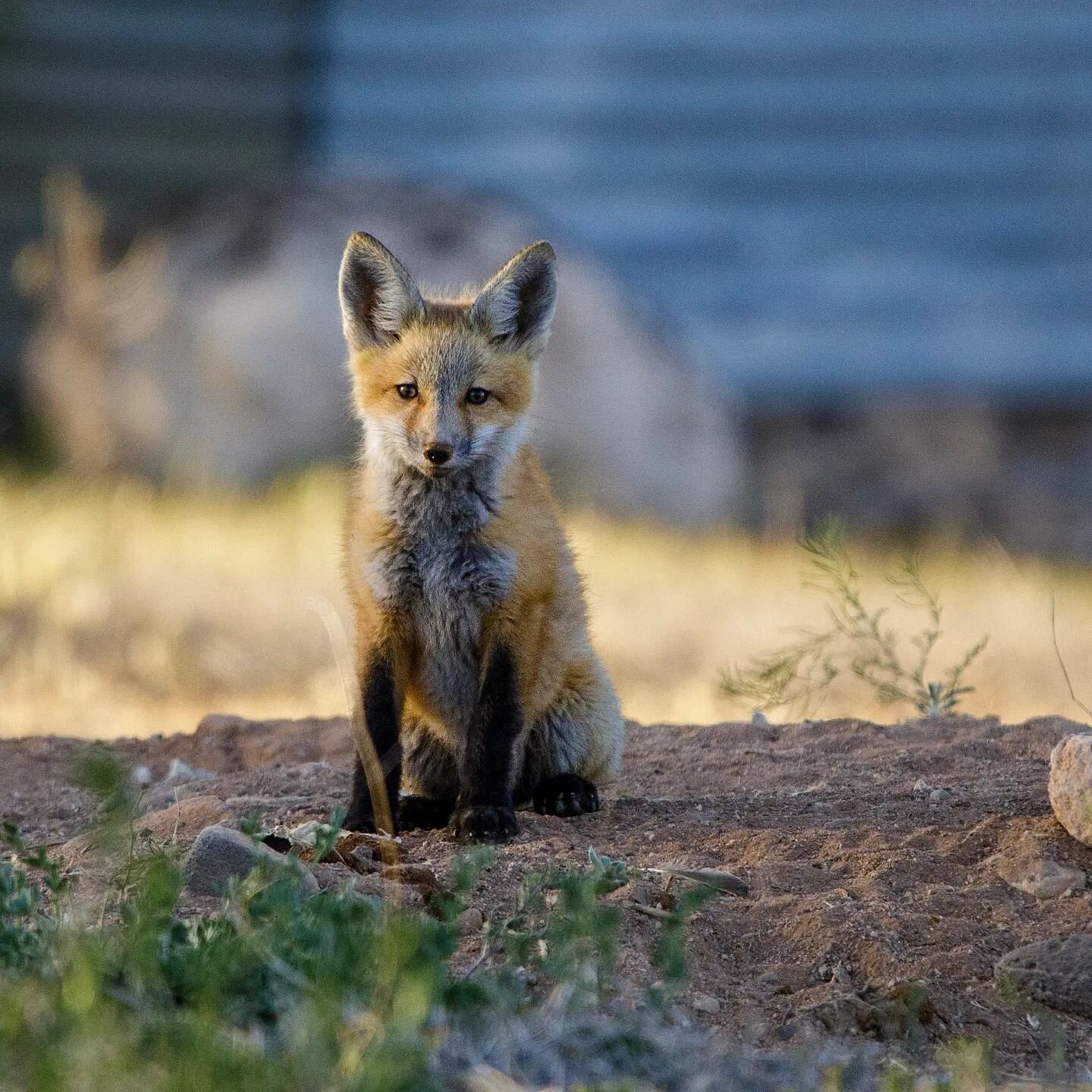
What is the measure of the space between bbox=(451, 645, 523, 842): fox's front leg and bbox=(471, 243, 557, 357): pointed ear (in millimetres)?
1088

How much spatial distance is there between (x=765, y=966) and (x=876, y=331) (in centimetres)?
1103

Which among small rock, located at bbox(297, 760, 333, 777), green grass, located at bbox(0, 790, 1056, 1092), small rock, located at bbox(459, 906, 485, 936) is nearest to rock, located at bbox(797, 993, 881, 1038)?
green grass, located at bbox(0, 790, 1056, 1092)

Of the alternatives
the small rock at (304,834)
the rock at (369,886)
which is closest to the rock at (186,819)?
the small rock at (304,834)

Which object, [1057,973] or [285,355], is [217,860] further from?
[285,355]

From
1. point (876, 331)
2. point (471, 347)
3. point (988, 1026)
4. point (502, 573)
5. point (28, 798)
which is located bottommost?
point (988, 1026)

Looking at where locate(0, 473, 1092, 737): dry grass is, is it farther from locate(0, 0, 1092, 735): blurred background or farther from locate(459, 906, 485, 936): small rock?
locate(459, 906, 485, 936): small rock

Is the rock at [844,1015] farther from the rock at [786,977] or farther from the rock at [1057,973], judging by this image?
the rock at [1057,973]

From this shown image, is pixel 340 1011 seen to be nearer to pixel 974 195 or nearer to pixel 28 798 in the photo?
pixel 28 798

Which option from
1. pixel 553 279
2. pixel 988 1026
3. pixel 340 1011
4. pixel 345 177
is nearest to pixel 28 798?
pixel 553 279

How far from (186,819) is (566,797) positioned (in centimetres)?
116

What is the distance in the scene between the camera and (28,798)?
517cm

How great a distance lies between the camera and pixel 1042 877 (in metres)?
3.93

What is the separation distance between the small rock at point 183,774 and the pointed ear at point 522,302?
6.00ft

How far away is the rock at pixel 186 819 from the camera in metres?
4.21
